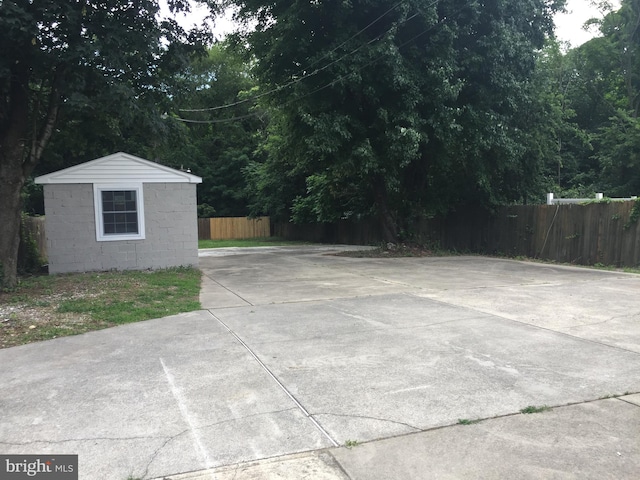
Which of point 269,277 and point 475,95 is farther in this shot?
point 475,95

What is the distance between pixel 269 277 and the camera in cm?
1202

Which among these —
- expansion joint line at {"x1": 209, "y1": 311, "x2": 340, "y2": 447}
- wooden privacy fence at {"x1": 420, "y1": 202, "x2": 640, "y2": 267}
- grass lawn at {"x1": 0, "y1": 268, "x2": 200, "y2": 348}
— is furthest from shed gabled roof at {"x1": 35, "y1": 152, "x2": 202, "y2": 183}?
wooden privacy fence at {"x1": 420, "y1": 202, "x2": 640, "y2": 267}

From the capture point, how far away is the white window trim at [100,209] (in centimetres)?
1280

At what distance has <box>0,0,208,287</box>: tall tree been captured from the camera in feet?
29.2

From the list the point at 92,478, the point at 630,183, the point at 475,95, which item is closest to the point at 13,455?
the point at 92,478

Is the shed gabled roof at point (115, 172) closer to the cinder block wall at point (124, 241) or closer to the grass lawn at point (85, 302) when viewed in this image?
the cinder block wall at point (124, 241)

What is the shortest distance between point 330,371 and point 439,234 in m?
17.4

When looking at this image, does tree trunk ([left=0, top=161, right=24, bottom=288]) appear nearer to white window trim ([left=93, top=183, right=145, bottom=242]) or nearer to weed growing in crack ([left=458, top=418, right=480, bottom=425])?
white window trim ([left=93, top=183, right=145, bottom=242])

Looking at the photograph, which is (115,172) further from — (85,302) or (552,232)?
(552,232)

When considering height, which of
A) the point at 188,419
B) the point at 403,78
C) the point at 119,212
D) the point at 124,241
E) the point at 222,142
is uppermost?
the point at 222,142

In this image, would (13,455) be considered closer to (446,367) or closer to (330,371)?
(330,371)

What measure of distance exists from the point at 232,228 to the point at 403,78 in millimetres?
28470

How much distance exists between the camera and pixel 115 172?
1291cm

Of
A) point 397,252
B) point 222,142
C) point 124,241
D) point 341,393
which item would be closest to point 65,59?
point 124,241
